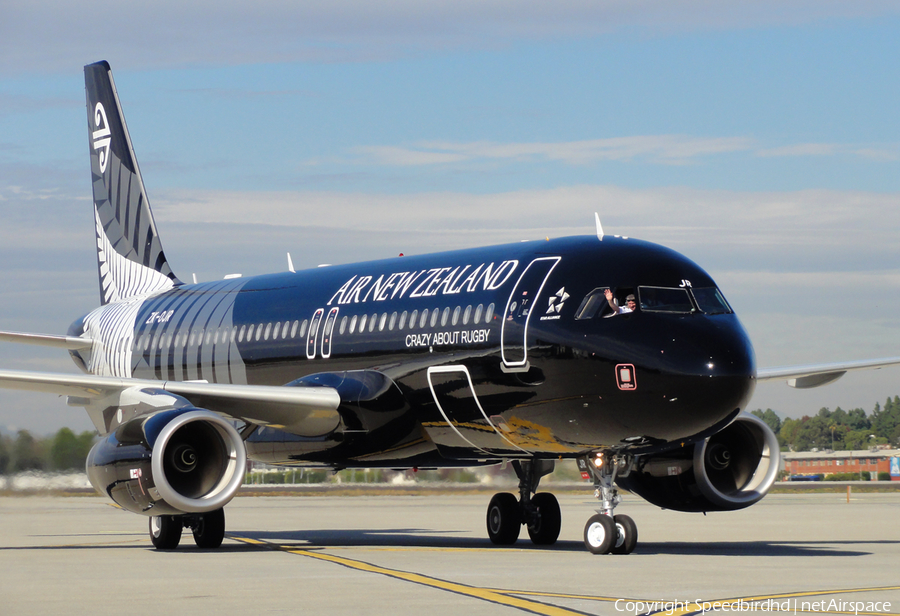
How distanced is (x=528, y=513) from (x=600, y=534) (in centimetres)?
381

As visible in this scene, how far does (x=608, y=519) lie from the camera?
55.6ft

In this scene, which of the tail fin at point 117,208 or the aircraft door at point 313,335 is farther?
the tail fin at point 117,208

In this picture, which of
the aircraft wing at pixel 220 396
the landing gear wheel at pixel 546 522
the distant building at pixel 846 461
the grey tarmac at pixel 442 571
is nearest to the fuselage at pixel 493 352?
the aircraft wing at pixel 220 396

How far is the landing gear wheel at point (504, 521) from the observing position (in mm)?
20500

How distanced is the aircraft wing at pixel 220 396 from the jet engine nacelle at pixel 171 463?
0.79m

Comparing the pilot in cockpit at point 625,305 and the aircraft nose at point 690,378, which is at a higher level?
the pilot in cockpit at point 625,305

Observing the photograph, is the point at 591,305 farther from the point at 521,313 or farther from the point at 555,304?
the point at 521,313

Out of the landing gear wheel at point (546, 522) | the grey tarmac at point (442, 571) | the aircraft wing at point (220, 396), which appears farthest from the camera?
the landing gear wheel at point (546, 522)

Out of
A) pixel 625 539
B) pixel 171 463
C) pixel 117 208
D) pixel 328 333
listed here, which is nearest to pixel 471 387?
pixel 625 539

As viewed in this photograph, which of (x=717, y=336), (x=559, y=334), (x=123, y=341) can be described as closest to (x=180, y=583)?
(x=559, y=334)

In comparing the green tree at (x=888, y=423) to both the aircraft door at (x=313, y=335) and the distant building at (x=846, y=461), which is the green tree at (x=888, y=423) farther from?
the aircraft door at (x=313, y=335)

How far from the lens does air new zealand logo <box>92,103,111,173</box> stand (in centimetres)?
3055

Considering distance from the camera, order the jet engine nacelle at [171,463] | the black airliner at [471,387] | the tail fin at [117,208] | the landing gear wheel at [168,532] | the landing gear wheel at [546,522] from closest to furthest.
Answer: the black airliner at [471,387] < the jet engine nacelle at [171,463] < the landing gear wheel at [168,532] < the landing gear wheel at [546,522] < the tail fin at [117,208]

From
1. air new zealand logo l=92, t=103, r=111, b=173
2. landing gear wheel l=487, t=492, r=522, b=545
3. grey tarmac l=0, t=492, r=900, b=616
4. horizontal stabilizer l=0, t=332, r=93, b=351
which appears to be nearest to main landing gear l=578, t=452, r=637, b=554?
grey tarmac l=0, t=492, r=900, b=616
